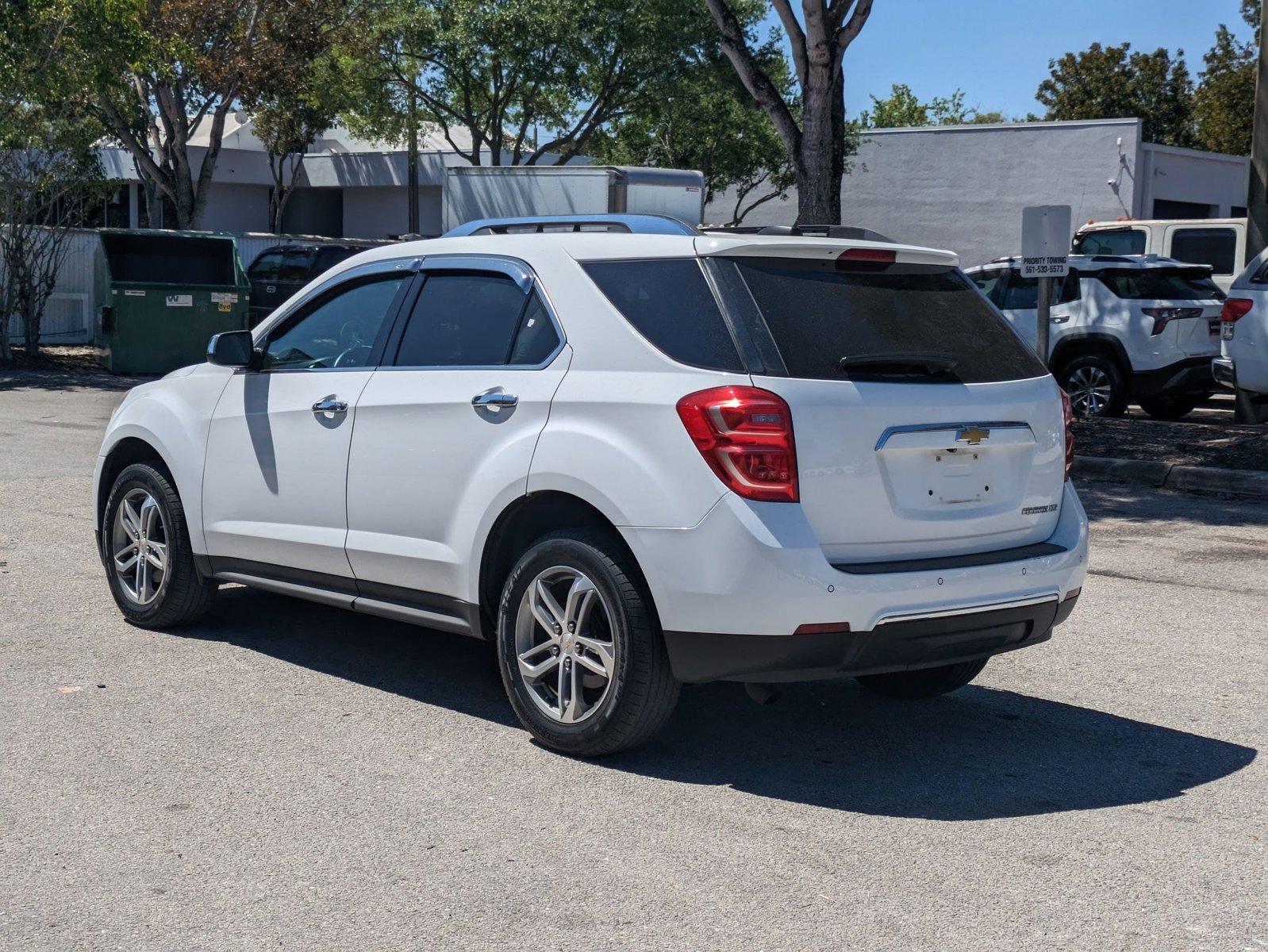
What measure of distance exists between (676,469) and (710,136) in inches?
1257

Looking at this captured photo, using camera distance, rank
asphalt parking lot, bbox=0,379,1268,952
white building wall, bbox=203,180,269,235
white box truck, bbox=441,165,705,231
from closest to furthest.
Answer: asphalt parking lot, bbox=0,379,1268,952, white box truck, bbox=441,165,705,231, white building wall, bbox=203,180,269,235

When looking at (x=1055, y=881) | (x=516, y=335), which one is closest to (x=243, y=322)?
(x=516, y=335)

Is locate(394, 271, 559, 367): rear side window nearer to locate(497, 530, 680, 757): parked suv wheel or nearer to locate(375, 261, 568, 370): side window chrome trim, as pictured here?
locate(375, 261, 568, 370): side window chrome trim

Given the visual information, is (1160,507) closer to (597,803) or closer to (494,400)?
(494,400)

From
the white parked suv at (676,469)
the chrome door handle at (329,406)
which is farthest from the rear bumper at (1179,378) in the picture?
the chrome door handle at (329,406)

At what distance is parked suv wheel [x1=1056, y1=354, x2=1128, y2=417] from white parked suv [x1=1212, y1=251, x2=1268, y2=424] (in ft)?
8.69

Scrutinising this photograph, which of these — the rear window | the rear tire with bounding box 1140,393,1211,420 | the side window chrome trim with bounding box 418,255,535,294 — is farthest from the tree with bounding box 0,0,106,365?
the side window chrome trim with bounding box 418,255,535,294

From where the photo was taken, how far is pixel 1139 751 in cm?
536

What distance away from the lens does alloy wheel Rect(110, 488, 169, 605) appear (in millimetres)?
6816

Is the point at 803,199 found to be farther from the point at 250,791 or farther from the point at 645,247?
the point at 250,791

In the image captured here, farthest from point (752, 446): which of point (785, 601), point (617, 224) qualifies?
point (617, 224)

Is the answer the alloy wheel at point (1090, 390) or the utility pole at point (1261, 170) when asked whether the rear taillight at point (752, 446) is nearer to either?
the utility pole at point (1261, 170)

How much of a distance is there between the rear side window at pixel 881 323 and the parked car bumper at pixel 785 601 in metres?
0.57

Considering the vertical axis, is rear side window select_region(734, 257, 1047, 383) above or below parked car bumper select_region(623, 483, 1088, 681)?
above
